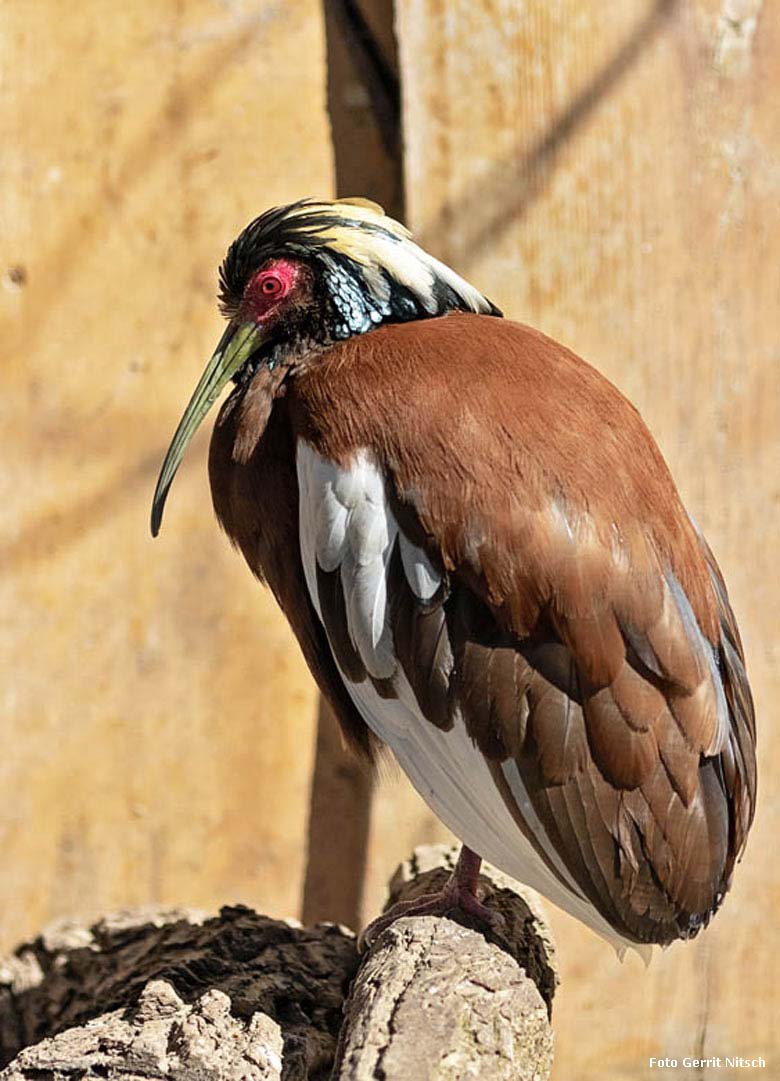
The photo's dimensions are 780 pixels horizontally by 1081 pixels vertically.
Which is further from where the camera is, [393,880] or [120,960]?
[393,880]

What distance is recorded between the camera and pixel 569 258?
9.35ft

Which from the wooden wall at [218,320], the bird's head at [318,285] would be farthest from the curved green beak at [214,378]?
the wooden wall at [218,320]

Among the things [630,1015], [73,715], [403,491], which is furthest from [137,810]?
[403,491]

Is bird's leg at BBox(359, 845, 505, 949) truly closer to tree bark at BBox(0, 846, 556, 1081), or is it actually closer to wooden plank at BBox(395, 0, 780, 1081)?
tree bark at BBox(0, 846, 556, 1081)

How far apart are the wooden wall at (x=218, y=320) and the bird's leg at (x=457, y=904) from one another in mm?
728

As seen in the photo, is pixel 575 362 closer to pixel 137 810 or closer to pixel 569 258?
pixel 569 258

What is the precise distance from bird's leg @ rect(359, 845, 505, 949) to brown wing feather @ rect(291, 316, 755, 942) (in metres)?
0.21

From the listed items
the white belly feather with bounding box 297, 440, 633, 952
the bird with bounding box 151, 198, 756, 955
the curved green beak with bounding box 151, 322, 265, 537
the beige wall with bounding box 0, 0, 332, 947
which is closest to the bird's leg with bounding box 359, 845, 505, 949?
the bird with bounding box 151, 198, 756, 955

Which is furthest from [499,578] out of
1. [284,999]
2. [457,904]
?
[284,999]

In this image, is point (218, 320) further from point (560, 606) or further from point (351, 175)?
point (560, 606)

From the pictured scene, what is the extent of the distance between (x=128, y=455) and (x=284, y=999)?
1.25 m

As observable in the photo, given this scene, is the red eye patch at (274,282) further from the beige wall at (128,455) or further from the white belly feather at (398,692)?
the beige wall at (128,455)

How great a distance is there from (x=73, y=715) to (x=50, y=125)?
3.89 feet

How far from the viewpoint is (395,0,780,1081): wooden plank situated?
280 centimetres
